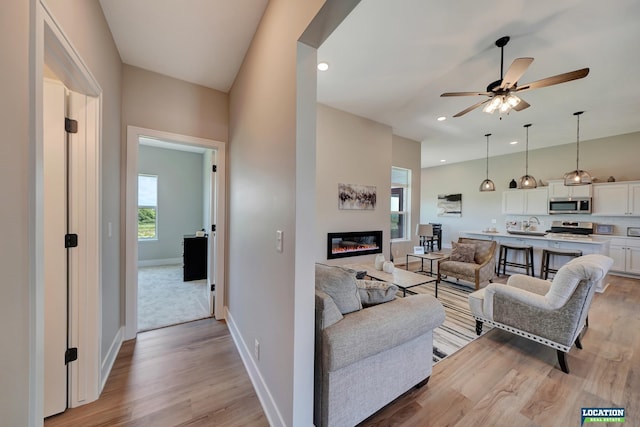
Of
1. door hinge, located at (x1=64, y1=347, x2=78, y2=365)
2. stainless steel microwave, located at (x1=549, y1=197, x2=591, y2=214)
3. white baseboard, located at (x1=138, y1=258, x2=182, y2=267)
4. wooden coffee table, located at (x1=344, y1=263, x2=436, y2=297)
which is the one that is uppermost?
stainless steel microwave, located at (x1=549, y1=197, x2=591, y2=214)

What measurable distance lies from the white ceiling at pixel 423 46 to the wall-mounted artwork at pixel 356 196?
1.49 metres

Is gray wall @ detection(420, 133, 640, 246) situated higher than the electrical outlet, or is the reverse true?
gray wall @ detection(420, 133, 640, 246)

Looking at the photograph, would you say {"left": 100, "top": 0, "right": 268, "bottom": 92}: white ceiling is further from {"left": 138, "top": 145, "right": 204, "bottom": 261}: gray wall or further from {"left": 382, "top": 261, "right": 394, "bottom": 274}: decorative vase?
{"left": 138, "top": 145, "right": 204, "bottom": 261}: gray wall

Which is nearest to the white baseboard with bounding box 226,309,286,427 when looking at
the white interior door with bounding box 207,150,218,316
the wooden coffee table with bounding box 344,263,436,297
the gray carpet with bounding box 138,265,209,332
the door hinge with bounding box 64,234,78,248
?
the white interior door with bounding box 207,150,218,316

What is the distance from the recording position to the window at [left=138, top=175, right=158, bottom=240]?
5.63 meters

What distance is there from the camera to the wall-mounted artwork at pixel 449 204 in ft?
26.8

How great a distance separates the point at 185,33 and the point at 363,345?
2796 millimetres

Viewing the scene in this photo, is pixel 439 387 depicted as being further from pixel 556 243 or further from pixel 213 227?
pixel 556 243

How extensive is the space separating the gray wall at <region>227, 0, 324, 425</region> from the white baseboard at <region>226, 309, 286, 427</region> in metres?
0.04

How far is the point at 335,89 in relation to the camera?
3584 millimetres

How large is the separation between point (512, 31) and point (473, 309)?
284 centimetres

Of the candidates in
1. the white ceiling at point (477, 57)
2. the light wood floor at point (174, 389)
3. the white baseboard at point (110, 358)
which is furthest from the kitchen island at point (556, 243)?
the white baseboard at point (110, 358)

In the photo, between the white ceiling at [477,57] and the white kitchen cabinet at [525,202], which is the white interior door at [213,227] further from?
the white kitchen cabinet at [525,202]
